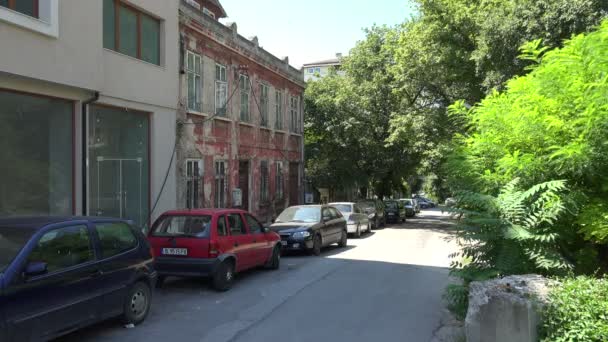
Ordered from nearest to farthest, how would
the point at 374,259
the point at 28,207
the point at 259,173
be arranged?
the point at 28,207
the point at 374,259
the point at 259,173

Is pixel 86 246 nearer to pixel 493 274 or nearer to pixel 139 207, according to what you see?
pixel 493 274

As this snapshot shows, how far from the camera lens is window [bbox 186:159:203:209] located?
1680 centimetres

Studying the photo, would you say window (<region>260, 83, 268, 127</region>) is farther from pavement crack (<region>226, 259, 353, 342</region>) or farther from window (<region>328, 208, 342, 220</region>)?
pavement crack (<region>226, 259, 353, 342</region>)

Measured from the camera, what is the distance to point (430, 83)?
27016mm

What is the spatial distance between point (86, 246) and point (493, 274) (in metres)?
5.16

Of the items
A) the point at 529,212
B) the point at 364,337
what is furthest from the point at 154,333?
the point at 529,212

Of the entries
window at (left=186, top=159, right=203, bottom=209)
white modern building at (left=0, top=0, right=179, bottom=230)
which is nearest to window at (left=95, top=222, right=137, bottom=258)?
white modern building at (left=0, top=0, right=179, bottom=230)

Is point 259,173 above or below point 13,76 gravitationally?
below

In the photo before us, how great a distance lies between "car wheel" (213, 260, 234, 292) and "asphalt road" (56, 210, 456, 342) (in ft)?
0.50

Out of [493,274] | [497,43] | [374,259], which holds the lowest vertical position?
[374,259]

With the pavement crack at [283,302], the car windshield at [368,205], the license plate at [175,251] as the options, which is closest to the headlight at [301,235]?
the pavement crack at [283,302]

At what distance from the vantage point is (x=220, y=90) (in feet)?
62.5

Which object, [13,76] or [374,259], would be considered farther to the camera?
[374,259]

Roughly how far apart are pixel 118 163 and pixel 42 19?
14.6 feet
